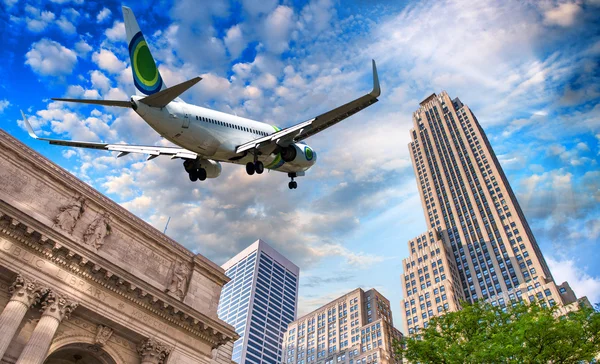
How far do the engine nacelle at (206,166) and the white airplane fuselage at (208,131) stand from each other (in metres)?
→ 1.95

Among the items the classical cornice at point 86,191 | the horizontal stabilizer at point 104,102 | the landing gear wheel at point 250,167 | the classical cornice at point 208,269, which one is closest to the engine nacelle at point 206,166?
the landing gear wheel at point 250,167

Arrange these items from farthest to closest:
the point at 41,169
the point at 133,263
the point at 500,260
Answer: the point at 500,260, the point at 133,263, the point at 41,169

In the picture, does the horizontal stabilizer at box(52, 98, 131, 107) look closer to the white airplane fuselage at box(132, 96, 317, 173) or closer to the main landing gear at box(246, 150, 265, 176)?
the white airplane fuselage at box(132, 96, 317, 173)

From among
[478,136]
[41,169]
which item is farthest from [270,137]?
[478,136]

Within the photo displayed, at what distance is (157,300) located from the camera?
27.2 m

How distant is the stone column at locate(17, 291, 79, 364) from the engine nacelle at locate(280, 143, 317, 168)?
15.1 metres

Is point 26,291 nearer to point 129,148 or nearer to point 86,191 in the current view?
point 86,191

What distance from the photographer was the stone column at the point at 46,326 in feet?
70.2

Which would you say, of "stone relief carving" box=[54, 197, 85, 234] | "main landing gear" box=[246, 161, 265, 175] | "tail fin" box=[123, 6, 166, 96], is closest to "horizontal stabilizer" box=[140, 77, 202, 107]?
"tail fin" box=[123, 6, 166, 96]

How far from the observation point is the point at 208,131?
933 inches

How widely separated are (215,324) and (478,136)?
150966mm

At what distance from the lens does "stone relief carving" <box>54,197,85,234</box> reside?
25.8m

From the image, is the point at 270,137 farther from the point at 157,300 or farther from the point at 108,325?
the point at 108,325

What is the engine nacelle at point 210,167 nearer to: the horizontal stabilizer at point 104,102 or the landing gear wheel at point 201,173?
the landing gear wheel at point 201,173
